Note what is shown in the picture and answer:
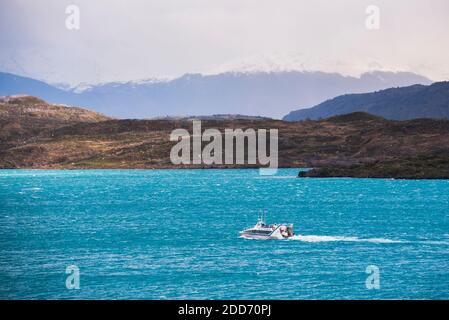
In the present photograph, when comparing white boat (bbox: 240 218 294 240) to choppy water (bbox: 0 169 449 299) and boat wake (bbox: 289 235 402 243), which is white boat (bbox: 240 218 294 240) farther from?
choppy water (bbox: 0 169 449 299)

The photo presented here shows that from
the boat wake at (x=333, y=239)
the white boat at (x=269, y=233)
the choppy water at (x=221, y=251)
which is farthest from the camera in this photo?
the white boat at (x=269, y=233)

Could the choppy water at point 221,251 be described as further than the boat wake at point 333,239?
No

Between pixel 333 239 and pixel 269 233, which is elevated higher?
pixel 269 233

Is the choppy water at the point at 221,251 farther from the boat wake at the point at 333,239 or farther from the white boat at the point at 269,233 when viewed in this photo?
the white boat at the point at 269,233

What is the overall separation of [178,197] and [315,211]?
4949cm

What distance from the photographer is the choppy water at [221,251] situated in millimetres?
74688

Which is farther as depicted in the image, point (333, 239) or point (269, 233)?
point (333, 239)

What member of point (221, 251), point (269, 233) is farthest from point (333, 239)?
point (221, 251)

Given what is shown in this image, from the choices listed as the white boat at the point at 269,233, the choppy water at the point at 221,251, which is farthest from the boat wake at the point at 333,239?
the white boat at the point at 269,233

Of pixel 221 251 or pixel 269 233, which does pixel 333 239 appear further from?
pixel 221 251

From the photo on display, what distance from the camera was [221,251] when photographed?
96.0 metres

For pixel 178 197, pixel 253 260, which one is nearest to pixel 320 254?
pixel 253 260
